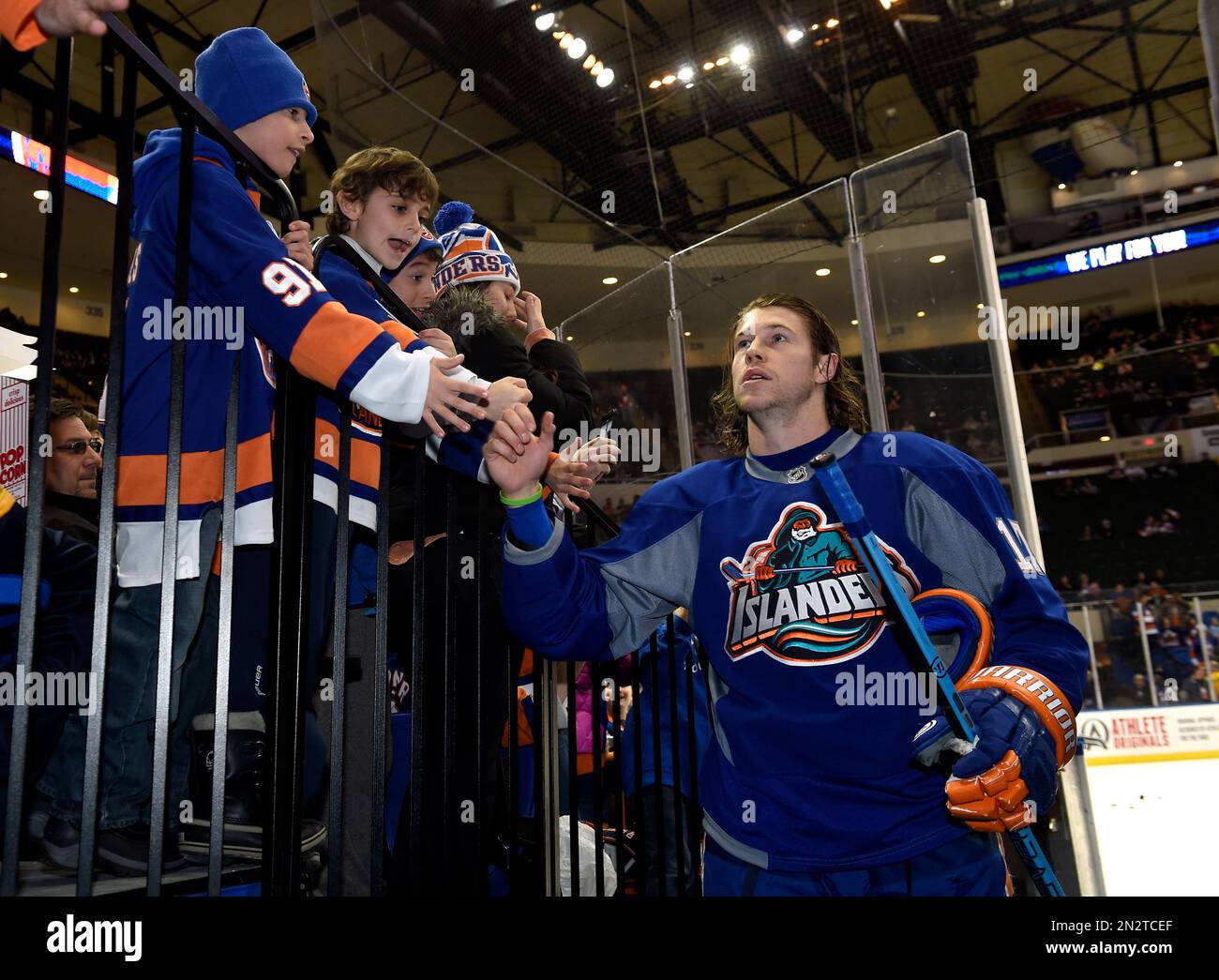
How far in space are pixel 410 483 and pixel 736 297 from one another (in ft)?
11.5

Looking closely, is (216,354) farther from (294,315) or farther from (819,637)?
(819,637)

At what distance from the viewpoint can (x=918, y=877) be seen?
1.57 meters

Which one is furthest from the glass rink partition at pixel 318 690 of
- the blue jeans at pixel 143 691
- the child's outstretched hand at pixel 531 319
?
the child's outstretched hand at pixel 531 319

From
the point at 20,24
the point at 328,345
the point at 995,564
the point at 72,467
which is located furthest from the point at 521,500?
the point at 72,467

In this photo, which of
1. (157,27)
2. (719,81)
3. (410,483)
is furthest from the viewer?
(157,27)

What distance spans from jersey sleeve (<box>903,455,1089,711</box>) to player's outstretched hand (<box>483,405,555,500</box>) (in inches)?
26.7

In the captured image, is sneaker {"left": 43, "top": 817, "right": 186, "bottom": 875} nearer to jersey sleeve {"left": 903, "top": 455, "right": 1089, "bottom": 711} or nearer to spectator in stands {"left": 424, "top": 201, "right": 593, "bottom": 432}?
spectator in stands {"left": 424, "top": 201, "right": 593, "bottom": 432}

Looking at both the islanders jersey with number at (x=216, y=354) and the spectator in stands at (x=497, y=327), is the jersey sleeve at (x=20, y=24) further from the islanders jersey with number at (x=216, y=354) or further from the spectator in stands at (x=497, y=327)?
the spectator in stands at (x=497, y=327)

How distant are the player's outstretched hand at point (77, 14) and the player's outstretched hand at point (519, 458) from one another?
2.46 ft

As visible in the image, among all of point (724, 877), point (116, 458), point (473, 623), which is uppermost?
point (116, 458)

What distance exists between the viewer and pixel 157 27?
844 cm
